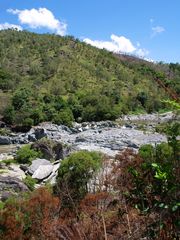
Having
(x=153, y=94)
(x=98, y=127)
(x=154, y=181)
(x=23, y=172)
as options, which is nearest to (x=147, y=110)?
(x=153, y=94)

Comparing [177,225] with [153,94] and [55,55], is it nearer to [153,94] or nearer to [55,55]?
[153,94]

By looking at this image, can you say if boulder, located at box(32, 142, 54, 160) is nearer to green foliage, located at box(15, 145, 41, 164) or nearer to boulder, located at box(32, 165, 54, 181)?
green foliage, located at box(15, 145, 41, 164)

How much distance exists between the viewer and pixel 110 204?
1180 centimetres

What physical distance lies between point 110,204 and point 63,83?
77.2 m

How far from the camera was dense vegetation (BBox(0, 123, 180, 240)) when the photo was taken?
432 centimetres

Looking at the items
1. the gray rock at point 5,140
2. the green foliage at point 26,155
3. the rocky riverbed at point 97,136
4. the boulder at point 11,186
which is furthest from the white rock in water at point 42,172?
the gray rock at point 5,140

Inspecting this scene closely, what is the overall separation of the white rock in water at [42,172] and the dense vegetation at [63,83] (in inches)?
1076

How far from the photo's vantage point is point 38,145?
133ft

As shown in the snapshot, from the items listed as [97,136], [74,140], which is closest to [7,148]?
[74,140]

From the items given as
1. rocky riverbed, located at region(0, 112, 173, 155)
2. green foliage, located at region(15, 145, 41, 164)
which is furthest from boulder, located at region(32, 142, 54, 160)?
rocky riverbed, located at region(0, 112, 173, 155)

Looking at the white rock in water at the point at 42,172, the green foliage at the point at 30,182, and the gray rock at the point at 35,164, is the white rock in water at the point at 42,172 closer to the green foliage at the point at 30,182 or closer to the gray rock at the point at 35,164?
the gray rock at the point at 35,164

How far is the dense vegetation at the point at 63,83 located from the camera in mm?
69500

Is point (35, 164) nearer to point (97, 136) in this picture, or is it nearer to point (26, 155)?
point (26, 155)

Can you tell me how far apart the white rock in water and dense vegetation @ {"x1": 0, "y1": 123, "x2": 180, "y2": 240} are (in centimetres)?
206
